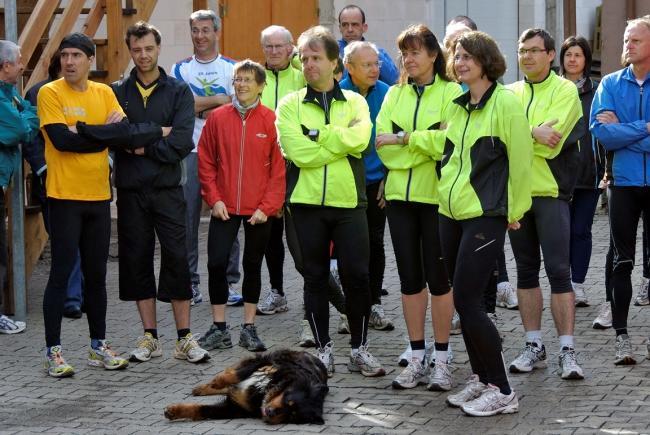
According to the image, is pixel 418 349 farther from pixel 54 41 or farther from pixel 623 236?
pixel 54 41

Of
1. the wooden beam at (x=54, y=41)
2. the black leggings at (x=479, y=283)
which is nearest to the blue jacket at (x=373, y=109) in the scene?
the black leggings at (x=479, y=283)

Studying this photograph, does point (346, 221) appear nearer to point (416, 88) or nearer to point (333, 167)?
point (333, 167)

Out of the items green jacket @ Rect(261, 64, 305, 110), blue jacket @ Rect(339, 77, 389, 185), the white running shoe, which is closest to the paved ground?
the white running shoe

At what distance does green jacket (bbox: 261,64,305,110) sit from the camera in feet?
30.8

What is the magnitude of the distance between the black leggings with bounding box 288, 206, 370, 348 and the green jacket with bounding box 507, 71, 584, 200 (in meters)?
1.07

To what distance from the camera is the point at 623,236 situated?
802cm

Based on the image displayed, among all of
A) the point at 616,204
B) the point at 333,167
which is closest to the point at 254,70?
the point at 333,167

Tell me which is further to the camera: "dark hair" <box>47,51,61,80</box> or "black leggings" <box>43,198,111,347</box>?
"dark hair" <box>47,51,61,80</box>

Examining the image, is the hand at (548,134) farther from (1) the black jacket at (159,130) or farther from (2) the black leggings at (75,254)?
(2) the black leggings at (75,254)

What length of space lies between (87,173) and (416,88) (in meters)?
2.05

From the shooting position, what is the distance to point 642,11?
517 inches

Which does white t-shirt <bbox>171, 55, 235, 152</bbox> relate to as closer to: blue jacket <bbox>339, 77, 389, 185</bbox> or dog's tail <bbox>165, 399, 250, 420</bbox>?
blue jacket <bbox>339, 77, 389, 185</bbox>

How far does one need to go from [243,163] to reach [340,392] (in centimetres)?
185

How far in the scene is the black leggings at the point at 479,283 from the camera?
6.84 meters
